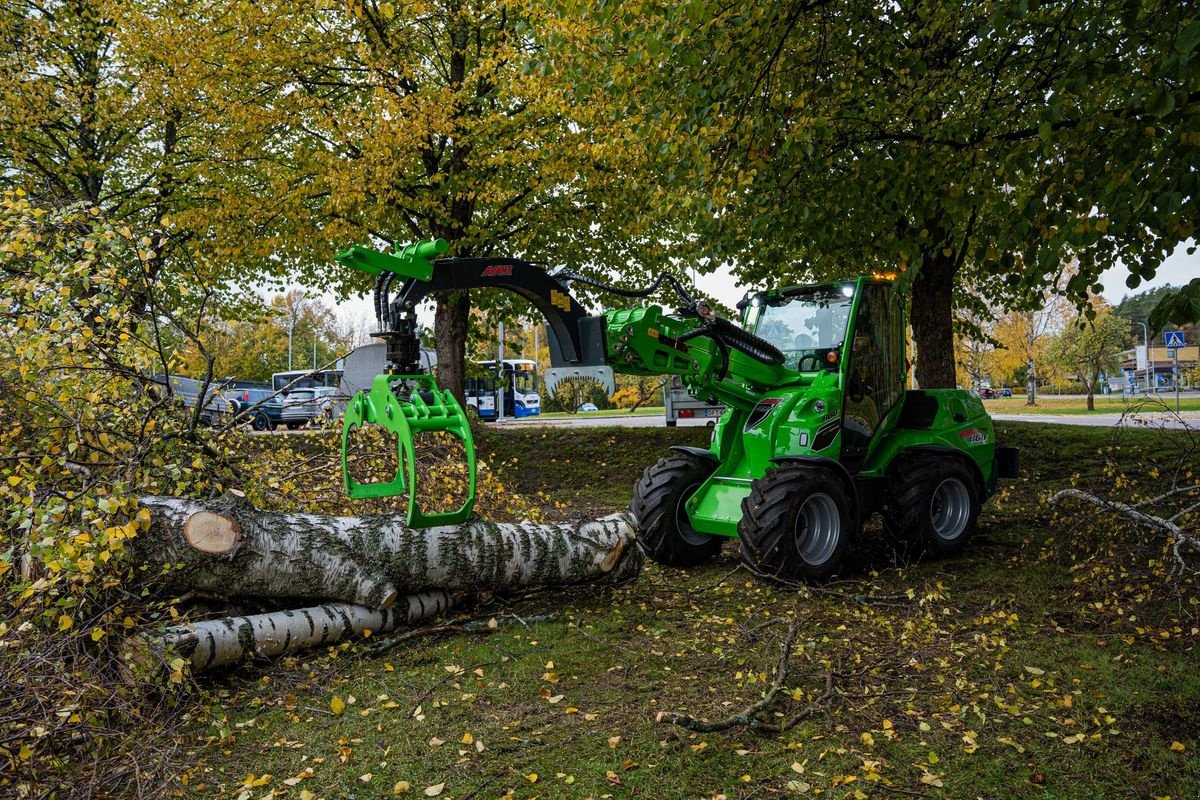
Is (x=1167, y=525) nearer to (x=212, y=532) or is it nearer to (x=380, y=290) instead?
(x=380, y=290)

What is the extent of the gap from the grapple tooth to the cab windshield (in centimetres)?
260

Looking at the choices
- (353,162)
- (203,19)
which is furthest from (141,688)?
(203,19)

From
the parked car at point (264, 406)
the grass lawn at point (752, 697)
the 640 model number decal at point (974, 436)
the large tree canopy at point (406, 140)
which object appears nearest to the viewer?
the grass lawn at point (752, 697)

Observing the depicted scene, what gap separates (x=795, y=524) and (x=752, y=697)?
2029 mm

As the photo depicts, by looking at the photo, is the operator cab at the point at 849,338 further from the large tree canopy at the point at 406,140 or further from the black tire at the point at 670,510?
the large tree canopy at the point at 406,140

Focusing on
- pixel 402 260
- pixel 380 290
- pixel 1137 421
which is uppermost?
pixel 402 260

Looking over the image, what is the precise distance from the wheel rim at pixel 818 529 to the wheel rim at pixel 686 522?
942 millimetres

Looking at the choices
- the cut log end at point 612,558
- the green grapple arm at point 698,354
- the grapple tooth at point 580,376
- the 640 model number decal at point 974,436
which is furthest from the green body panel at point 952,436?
the grapple tooth at point 580,376

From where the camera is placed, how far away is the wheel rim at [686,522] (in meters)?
6.91

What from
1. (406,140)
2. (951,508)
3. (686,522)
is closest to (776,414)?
(686,522)

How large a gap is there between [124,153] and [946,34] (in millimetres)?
13790

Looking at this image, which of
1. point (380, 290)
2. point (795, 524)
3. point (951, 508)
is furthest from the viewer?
point (951, 508)

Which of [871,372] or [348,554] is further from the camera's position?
[871,372]

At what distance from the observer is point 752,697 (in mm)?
4238
